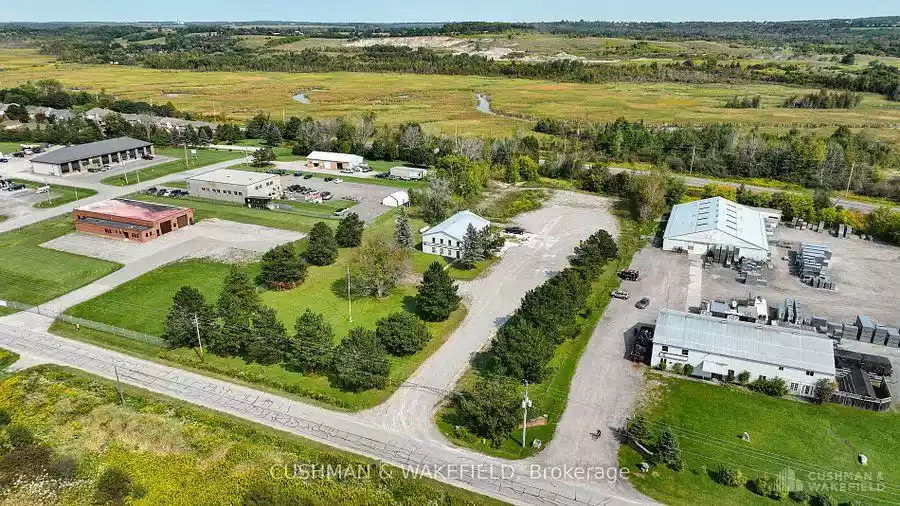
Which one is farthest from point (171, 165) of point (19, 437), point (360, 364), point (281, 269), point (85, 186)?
point (360, 364)

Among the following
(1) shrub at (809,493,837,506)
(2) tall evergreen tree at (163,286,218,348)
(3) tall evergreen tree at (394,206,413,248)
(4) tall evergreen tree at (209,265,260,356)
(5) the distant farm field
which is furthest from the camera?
(5) the distant farm field

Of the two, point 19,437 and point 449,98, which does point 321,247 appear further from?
point 449,98

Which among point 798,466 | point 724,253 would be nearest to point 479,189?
point 724,253

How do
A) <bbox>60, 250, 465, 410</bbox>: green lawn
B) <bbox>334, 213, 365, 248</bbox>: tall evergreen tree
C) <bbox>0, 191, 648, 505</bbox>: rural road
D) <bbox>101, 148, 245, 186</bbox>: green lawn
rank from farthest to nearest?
<bbox>101, 148, 245, 186</bbox>: green lawn < <bbox>334, 213, 365, 248</bbox>: tall evergreen tree < <bbox>60, 250, 465, 410</bbox>: green lawn < <bbox>0, 191, 648, 505</bbox>: rural road

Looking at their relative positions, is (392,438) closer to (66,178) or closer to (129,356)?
(129,356)

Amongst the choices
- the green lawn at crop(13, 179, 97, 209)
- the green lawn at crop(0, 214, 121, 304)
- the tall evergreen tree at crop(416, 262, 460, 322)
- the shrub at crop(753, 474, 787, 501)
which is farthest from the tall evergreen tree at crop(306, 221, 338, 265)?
the green lawn at crop(13, 179, 97, 209)

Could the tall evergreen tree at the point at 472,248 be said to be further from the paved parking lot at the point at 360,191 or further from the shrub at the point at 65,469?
the shrub at the point at 65,469

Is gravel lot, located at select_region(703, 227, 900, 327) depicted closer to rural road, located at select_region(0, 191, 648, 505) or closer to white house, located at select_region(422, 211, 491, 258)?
rural road, located at select_region(0, 191, 648, 505)
